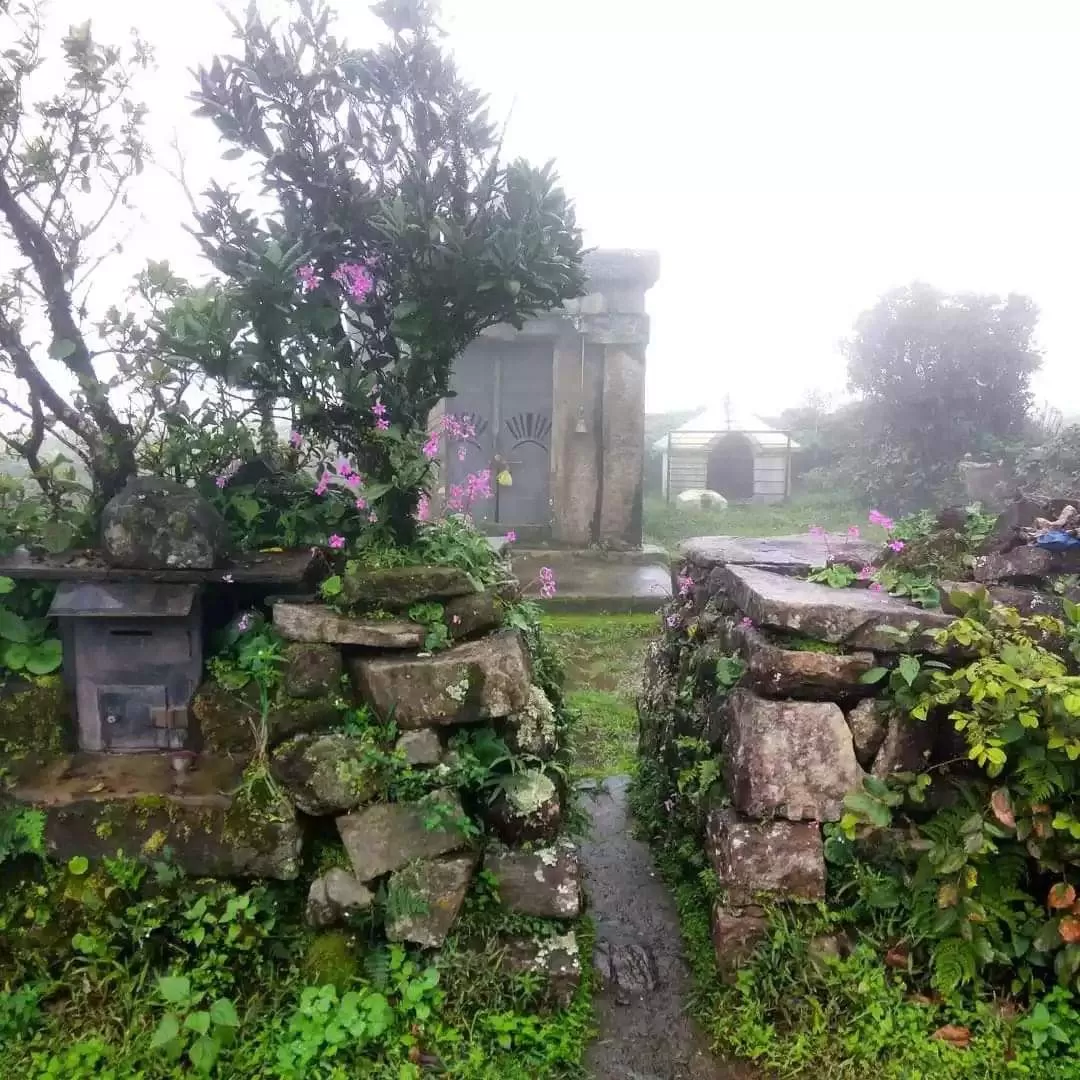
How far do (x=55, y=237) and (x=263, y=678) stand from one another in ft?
6.98

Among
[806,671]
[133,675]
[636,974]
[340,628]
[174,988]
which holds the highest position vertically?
[340,628]

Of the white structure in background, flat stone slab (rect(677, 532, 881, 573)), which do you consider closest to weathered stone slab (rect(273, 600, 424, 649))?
Result: flat stone slab (rect(677, 532, 881, 573))

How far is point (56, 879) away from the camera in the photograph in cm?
307

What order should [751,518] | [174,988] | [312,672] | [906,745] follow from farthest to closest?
[751,518] < [312,672] < [906,745] < [174,988]

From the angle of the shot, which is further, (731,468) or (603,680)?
(731,468)

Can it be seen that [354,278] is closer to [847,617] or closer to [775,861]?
[847,617]

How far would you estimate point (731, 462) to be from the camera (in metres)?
18.9

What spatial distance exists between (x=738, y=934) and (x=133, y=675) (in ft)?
8.85

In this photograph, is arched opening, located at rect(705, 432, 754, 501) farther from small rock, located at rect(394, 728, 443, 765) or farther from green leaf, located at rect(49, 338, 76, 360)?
green leaf, located at rect(49, 338, 76, 360)

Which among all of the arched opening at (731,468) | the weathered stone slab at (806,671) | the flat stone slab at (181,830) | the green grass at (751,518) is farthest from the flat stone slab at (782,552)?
the arched opening at (731,468)

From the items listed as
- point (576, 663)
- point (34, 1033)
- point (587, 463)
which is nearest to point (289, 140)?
point (34, 1033)

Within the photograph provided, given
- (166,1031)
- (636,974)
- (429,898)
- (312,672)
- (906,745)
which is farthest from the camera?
(636,974)

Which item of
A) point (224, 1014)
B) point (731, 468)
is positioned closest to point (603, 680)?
point (224, 1014)

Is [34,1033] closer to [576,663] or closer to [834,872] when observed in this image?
[834,872]
